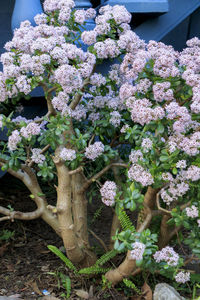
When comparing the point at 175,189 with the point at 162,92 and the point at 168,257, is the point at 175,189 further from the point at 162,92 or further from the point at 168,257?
the point at 162,92

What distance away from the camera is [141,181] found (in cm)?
235

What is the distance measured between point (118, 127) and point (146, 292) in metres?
1.17

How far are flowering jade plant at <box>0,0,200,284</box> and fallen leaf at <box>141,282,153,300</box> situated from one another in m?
0.13

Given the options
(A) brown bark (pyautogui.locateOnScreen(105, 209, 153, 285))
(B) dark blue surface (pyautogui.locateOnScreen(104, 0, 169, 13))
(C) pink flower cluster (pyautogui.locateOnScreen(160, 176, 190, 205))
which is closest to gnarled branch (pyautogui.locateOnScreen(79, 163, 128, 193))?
(A) brown bark (pyautogui.locateOnScreen(105, 209, 153, 285))

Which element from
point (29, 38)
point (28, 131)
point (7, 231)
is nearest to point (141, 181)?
point (28, 131)

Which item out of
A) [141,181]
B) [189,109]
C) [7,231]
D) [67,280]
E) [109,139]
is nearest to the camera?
[141,181]

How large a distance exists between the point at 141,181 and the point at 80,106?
2.98 ft

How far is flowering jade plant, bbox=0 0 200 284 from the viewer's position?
92.9 inches

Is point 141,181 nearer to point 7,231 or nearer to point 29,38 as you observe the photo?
point 29,38

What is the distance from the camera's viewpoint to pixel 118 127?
303cm

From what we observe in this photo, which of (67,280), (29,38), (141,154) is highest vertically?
(29,38)

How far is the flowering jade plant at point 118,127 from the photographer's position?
236 cm

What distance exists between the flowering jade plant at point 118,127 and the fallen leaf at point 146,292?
0.13 metres

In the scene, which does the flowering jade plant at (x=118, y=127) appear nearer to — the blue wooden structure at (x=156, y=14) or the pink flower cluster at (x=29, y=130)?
the pink flower cluster at (x=29, y=130)
